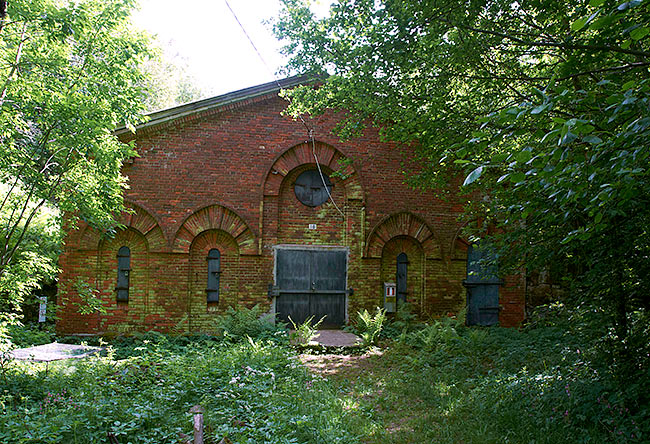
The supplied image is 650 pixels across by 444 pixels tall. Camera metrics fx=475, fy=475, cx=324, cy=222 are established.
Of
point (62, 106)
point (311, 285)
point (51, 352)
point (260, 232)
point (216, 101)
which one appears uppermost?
point (216, 101)

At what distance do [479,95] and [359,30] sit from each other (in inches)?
87.4

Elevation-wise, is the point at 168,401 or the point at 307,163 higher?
the point at 307,163

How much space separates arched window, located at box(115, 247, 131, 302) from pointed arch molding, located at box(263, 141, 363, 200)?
3.58 metres

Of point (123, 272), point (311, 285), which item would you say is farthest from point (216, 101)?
point (311, 285)

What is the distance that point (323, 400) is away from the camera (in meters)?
6.24

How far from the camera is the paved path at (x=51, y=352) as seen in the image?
7.65m

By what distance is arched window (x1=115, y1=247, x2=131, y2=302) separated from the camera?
11086 mm

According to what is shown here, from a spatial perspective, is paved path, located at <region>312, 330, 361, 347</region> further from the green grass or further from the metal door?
the metal door

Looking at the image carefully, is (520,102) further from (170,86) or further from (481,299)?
(170,86)

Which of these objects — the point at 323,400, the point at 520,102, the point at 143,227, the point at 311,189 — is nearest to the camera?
the point at 520,102

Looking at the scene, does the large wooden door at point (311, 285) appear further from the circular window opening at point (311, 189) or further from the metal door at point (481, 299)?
the metal door at point (481, 299)

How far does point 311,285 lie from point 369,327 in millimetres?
1907

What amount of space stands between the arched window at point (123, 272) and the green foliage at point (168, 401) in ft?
13.6

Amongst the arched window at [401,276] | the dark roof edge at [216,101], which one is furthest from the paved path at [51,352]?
the arched window at [401,276]
